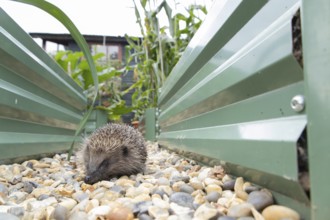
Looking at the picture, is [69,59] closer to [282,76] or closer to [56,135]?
[56,135]

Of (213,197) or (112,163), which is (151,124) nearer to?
(112,163)

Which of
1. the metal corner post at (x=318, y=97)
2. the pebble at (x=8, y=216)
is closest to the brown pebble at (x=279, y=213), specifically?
the metal corner post at (x=318, y=97)

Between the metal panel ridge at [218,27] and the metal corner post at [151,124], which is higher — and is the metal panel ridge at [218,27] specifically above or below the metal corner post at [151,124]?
above

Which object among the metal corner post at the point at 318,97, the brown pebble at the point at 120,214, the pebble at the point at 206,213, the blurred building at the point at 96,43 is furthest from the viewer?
the blurred building at the point at 96,43

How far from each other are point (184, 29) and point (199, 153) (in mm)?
4806

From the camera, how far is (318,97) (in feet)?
3.37

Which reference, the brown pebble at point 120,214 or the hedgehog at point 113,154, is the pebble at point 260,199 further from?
the hedgehog at point 113,154

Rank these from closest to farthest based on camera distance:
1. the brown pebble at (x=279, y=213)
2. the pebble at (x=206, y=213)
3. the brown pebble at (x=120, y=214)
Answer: the brown pebble at (x=279, y=213)
the pebble at (x=206, y=213)
the brown pebble at (x=120, y=214)

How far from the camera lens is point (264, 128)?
→ 1.34 m

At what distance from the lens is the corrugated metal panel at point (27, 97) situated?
2.76m

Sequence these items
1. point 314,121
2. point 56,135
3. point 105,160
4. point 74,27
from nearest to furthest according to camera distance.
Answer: point 314,121 < point 74,27 < point 105,160 < point 56,135

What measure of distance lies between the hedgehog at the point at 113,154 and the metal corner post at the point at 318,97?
2.08 m

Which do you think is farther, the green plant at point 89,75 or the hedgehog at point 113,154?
the green plant at point 89,75

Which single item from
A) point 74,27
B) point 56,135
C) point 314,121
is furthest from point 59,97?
point 314,121
